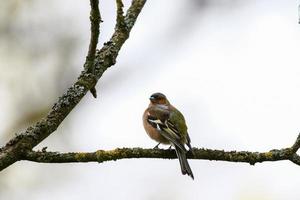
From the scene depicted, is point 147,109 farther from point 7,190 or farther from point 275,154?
point 275,154

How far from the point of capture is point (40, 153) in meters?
4.17

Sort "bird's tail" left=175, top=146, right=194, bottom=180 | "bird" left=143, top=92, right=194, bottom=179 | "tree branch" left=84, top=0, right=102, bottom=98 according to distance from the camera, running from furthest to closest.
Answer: "bird" left=143, top=92, right=194, bottom=179 < "bird's tail" left=175, top=146, right=194, bottom=180 < "tree branch" left=84, top=0, right=102, bottom=98

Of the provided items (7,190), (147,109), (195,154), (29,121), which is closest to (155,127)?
(147,109)

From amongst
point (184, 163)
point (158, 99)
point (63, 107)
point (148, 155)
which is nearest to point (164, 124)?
point (158, 99)

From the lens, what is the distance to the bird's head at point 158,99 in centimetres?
946

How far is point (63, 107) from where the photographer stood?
4.29m

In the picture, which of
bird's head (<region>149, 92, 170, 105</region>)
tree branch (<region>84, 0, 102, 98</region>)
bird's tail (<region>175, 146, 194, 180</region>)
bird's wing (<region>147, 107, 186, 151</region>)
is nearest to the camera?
tree branch (<region>84, 0, 102, 98</region>)

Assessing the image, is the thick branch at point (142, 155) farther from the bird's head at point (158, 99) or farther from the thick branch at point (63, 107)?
the bird's head at point (158, 99)

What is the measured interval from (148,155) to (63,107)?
811 millimetres

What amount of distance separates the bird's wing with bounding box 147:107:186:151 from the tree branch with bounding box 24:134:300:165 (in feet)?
6.92

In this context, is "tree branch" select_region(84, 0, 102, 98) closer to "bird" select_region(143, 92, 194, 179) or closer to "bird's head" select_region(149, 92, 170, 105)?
"bird" select_region(143, 92, 194, 179)

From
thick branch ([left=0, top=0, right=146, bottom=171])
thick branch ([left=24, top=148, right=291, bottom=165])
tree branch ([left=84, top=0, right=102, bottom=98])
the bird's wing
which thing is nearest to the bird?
the bird's wing

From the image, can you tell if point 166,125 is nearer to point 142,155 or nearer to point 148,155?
point 148,155

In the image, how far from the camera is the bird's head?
9.46 m
